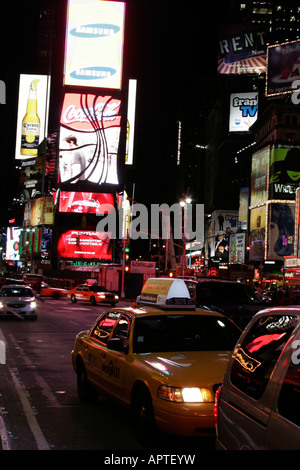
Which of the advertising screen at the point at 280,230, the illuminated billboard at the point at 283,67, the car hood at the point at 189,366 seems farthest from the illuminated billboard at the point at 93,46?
the car hood at the point at 189,366

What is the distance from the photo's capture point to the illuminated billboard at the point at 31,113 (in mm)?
128000

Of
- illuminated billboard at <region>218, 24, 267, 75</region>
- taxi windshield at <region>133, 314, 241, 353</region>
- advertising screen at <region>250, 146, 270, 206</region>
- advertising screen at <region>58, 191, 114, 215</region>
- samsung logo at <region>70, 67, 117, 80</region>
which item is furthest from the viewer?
illuminated billboard at <region>218, 24, 267, 75</region>

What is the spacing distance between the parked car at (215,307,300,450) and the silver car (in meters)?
20.0

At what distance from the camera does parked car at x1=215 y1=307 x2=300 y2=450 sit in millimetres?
3379

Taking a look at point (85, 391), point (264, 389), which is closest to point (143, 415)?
point (85, 391)

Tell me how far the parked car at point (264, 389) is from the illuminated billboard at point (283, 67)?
62.6 metres

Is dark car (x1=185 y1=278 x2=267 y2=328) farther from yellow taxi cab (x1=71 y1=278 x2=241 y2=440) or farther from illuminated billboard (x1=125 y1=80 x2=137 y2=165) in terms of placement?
illuminated billboard (x1=125 y1=80 x2=137 y2=165)

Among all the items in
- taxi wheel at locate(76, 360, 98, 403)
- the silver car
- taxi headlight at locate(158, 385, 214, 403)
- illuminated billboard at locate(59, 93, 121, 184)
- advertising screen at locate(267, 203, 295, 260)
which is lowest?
the silver car

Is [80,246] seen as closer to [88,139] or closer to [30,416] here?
[88,139]

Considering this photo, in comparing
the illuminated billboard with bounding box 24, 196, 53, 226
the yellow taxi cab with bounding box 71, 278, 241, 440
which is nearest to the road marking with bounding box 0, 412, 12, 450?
the yellow taxi cab with bounding box 71, 278, 241, 440

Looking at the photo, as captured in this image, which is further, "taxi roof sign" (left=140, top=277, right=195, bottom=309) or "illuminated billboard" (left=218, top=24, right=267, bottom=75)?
"illuminated billboard" (left=218, top=24, right=267, bottom=75)

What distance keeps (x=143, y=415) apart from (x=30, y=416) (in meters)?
2.02

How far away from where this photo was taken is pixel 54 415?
7.73 metres
